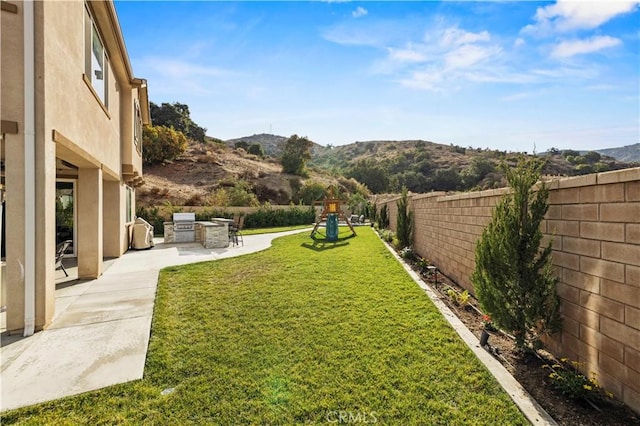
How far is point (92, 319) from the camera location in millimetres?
4711

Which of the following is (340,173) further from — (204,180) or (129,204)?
(129,204)

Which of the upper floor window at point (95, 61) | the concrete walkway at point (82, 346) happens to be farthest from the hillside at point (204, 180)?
the concrete walkway at point (82, 346)

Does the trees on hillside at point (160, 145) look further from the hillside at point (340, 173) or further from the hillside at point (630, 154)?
the hillside at point (630, 154)

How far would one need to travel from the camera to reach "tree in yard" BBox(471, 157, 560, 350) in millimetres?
3326

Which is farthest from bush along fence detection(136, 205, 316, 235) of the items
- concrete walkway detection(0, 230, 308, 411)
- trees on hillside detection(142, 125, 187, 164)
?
trees on hillside detection(142, 125, 187, 164)

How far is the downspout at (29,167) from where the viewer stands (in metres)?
4.09

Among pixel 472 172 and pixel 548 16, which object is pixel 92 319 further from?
pixel 472 172

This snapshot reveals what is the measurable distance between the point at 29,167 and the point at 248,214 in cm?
1894

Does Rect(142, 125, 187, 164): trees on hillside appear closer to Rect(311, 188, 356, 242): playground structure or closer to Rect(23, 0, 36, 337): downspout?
Rect(311, 188, 356, 242): playground structure

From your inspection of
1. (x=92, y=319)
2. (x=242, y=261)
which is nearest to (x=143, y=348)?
(x=92, y=319)

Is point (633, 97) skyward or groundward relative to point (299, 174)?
groundward

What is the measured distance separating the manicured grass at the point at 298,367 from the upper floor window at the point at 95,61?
4.96m

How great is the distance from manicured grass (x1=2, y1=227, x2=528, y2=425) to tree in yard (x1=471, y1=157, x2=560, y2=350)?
0.69 metres

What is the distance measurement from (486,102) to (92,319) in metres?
14.8
